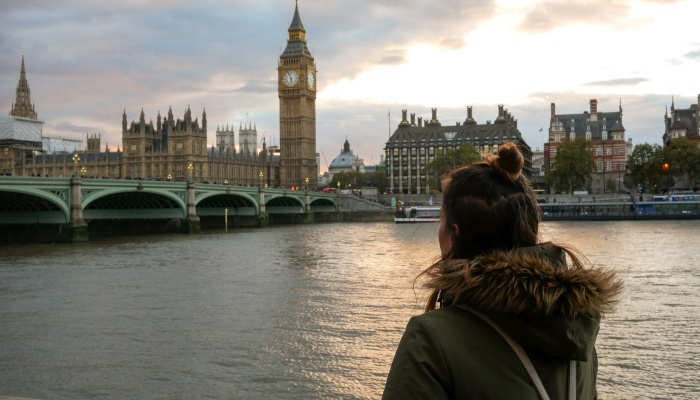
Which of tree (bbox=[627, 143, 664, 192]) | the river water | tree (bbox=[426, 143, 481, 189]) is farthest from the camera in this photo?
tree (bbox=[426, 143, 481, 189])

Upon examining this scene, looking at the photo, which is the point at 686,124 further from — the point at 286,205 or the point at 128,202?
the point at 128,202

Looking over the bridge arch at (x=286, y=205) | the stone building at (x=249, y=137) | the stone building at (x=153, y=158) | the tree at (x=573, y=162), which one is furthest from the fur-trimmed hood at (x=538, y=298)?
the stone building at (x=249, y=137)

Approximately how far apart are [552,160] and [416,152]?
2885 centimetres

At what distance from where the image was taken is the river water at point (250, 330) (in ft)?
25.9

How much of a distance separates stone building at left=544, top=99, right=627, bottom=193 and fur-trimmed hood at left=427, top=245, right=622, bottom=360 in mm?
88094

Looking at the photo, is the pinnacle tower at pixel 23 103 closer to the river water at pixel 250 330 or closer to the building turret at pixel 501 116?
the building turret at pixel 501 116

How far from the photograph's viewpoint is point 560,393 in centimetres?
182

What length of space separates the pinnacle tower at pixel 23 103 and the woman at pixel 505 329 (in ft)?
390

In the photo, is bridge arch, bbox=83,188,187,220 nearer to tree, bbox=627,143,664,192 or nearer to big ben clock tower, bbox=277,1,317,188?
tree, bbox=627,143,664,192

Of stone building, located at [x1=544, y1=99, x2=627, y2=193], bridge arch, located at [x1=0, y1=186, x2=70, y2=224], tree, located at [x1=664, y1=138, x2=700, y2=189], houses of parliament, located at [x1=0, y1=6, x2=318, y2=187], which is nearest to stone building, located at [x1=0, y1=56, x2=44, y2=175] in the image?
houses of parliament, located at [x1=0, y1=6, x2=318, y2=187]

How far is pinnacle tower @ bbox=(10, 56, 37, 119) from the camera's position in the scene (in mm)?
107381

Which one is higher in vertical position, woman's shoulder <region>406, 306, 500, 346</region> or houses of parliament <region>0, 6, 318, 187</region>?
houses of parliament <region>0, 6, 318, 187</region>

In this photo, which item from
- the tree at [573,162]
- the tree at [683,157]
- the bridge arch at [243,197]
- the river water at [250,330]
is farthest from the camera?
the tree at [573,162]

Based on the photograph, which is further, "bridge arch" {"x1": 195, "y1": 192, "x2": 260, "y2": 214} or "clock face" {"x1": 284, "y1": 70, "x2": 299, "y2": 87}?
"clock face" {"x1": 284, "y1": 70, "x2": 299, "y2": 87}
